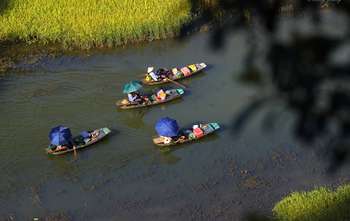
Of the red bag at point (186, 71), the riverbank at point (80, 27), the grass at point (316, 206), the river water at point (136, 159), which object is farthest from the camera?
the riverbank at point (80, 27)

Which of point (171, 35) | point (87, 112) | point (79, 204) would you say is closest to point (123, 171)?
point (79, 204)

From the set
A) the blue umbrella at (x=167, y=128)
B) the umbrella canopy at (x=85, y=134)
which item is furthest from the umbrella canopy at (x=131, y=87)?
the blue umbrella at (x=167, y=128)

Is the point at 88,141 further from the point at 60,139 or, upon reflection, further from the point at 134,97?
the point at 134,97

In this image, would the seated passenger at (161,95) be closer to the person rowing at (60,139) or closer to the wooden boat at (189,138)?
the wooden boat at (189,138)

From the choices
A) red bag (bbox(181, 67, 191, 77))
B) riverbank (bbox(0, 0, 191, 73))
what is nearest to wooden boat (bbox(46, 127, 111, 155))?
red bag (bbox(181, 67, 191, 77))

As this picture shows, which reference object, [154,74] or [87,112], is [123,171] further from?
[154,74]

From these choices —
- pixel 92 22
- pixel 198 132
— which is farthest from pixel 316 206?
pixel 92 22
